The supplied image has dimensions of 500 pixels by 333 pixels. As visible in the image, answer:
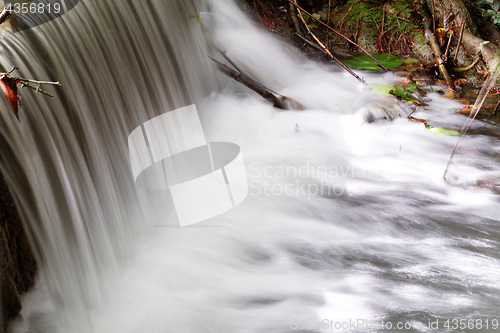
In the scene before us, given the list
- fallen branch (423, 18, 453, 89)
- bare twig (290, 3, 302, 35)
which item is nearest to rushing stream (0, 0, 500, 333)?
fallen branch (423, 18, 453, 89)

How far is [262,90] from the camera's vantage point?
4445 mm

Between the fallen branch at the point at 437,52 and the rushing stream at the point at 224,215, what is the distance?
1.03 metres

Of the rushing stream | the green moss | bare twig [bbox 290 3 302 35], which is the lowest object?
the rushing stream

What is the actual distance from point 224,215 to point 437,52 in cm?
372

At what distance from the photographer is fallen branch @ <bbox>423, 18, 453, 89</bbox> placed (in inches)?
197

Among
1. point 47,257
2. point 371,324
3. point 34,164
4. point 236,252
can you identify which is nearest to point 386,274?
point 371,324

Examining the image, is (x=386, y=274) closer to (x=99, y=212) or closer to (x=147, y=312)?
(x=147, y=312)

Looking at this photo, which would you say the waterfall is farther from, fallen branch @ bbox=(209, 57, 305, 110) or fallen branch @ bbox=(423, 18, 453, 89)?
fallen branch @ bbox=(423, 18, 453, 89)

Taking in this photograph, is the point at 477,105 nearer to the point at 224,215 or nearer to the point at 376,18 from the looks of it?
the point at 376,18

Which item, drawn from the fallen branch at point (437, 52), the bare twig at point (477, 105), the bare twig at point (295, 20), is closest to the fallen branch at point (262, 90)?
the bare twig at point (295, 20)

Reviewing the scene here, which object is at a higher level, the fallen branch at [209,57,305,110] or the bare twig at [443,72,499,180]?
the fallen branch at [209,57,305,110]

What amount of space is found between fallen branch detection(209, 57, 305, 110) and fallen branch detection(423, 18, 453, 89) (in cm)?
193

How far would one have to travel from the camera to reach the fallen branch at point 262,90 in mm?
4418

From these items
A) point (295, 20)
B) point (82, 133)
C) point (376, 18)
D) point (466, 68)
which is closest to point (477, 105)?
point (466, 68)
